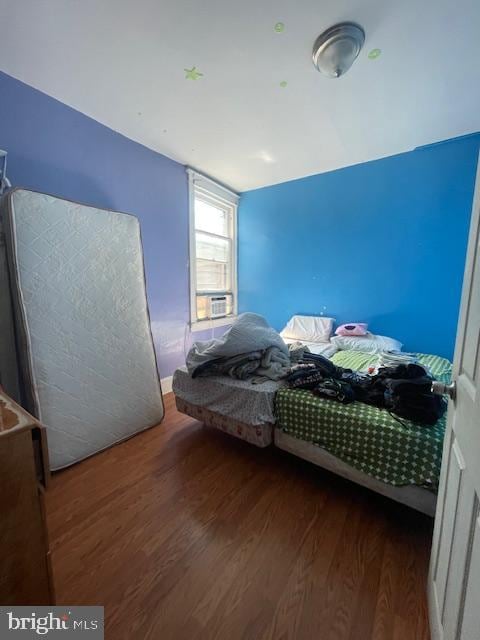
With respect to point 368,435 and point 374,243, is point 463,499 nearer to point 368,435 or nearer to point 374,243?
point 368,435

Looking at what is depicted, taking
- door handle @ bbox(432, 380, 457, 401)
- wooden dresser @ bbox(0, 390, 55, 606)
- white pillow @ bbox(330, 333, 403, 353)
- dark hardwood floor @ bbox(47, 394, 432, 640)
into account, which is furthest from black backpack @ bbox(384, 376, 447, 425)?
wooden dresser @ bbox(0, 390, 55, 606)

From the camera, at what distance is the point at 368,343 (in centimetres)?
271

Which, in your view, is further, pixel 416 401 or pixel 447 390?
pixel 416 401

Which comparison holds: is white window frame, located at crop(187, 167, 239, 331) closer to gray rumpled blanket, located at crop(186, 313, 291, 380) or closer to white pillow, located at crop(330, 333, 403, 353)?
gray rumpled blanket, located at crop(186, 313, 291, 380)

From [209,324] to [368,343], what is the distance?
201 centimetres

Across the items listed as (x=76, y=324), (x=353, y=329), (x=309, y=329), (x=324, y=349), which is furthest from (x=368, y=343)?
(x=76, y=324)

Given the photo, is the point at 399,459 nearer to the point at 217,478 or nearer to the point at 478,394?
the point at 478,394

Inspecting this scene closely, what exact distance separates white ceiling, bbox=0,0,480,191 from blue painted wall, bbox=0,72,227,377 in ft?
0.41

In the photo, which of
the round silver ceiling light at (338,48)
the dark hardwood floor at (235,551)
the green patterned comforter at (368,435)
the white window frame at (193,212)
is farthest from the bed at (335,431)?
the round silver ceiling light at (338,48)

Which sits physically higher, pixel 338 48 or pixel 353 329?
pixel 338 48

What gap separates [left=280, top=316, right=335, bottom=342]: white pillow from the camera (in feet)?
10.3

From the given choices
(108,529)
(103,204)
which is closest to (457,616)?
(108,529)

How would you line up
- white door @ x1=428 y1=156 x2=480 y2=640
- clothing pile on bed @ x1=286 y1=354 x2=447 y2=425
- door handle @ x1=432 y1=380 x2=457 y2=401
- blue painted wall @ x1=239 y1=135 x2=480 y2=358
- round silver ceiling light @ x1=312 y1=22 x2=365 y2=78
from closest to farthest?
1. white door @ x1=428 y1=156 x2=480 y2=640
2. door handle @ x1=432 y1=380 x2=457 y2=401
3. clothing pile on bed @ x1=286 y1=354 x2=447 y2=425
4. round silver ceiling light @ x1=312 y1=22 x2=365 y2=78
5. blue painted wall @ x1=239 y1=135 x2=480 y2=358

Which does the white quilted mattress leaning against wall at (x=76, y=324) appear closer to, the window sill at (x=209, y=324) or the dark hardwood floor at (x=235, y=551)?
the dark hardwood floor at (x=235, y=551)
